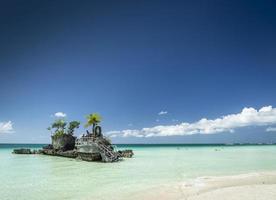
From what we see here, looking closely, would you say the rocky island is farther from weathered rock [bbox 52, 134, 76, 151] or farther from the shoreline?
the shoreline

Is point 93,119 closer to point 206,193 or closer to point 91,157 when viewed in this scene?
point 91,157

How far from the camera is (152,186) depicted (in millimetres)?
16062

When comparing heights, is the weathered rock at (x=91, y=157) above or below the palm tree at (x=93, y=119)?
below

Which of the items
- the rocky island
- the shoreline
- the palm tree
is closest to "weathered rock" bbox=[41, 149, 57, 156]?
the rocky island

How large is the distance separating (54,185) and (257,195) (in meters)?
12.4

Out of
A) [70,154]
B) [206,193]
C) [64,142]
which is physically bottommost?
[206,193]

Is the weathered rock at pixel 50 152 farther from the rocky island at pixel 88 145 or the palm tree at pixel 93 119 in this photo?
the palm tree at pixel 93 119

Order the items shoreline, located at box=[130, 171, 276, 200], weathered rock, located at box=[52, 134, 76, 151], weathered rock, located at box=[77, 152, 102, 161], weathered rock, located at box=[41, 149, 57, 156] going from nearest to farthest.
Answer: shoreline, located at box=[130, 171, 276, 200]
weathered rock, located at box=[77, 152, 102, 161]
weathered rock, located at box=[41, 149, 57, 156]
weathered rock, located at box=[52, 134, 76, 151]

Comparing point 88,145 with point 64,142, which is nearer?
point 88,145

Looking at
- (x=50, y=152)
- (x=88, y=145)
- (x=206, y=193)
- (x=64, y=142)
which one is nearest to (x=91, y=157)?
(x=88, y=145)

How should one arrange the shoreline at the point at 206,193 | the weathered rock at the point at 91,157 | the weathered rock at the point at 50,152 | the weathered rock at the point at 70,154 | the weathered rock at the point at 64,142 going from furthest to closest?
the weathered rock at the point at 64,142 < the weathered rock at the point at 50,152 < the weathered rock at the point at 70,154 < the weathered rock at the point at 91,157 < the shoreline at the point at 206,193

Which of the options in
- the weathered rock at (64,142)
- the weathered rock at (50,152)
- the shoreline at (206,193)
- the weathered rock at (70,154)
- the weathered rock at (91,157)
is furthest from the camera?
the weathered rock at (64,142)

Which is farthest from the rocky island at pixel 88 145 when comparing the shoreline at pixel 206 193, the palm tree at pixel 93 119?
the shoreline at pixel 206 193

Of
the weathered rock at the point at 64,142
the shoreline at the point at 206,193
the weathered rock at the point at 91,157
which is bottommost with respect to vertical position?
the shoreline at the point at 206,193
